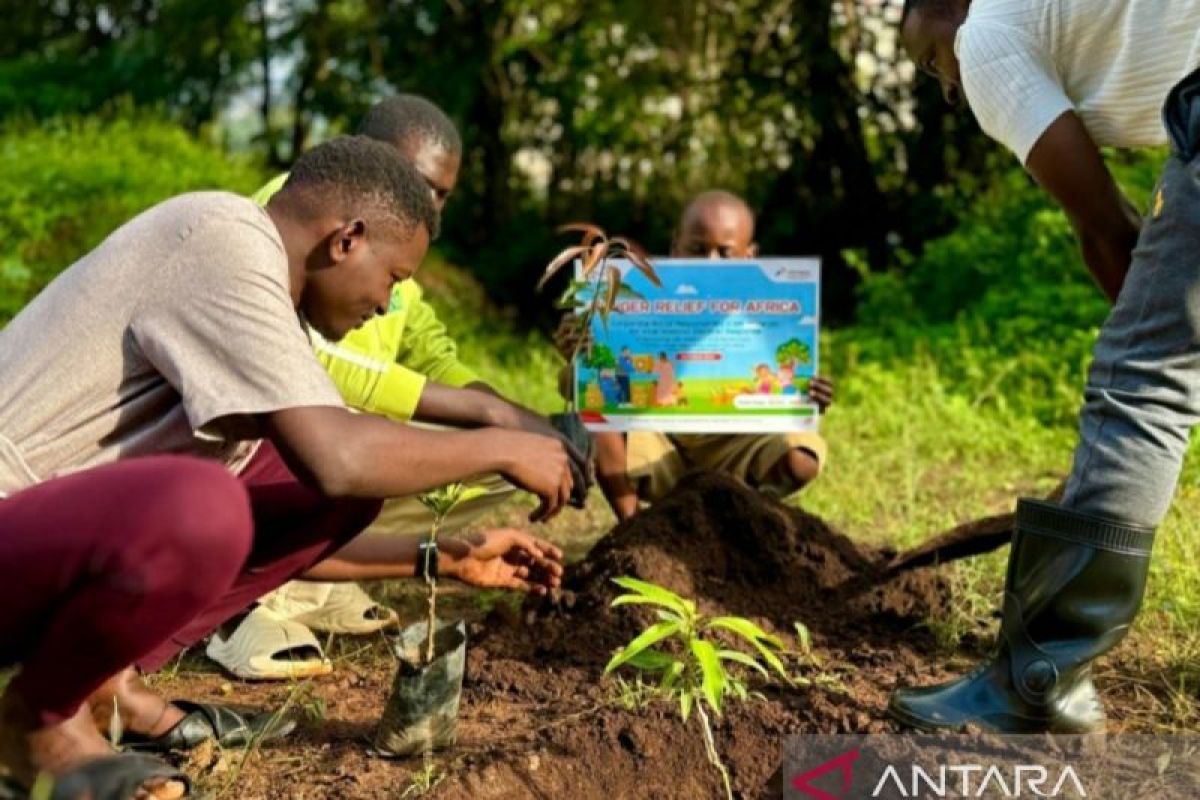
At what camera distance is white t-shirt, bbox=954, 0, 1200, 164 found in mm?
3018

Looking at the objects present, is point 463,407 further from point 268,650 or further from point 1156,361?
point 1156,361

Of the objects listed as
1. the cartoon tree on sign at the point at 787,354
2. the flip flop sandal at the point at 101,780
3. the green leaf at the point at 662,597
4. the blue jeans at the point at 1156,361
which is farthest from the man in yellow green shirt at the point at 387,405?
the flip flop sandal at the point at 101,780

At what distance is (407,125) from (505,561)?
4.68 feet

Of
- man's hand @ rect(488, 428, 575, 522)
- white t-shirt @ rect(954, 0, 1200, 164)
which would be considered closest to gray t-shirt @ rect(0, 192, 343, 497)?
man's hand @ rect(488, 428, 575, 522)

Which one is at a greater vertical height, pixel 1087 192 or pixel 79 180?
pixel 1087 192

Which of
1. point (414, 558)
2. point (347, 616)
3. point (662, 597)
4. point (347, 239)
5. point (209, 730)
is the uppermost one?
point (347, 239)

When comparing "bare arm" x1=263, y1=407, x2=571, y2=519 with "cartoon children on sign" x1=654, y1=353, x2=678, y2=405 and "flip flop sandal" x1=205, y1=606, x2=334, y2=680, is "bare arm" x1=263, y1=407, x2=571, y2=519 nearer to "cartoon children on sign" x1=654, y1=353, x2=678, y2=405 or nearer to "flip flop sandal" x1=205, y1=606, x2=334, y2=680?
"flip flop sandal" x1=205, y1=606, x2=334, y2=680

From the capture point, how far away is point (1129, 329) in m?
2.87

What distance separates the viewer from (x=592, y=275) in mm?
4246

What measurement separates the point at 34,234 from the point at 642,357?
4.74 meters

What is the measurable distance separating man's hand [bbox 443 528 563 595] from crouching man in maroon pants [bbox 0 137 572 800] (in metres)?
0.33

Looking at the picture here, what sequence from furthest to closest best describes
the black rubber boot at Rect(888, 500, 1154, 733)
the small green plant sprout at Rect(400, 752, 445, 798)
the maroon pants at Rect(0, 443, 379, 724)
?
the black rubber boot at Rect(888, 500, 1154, 733) < the small green plant sprout at Rect(400, 752, 445, 798) < the maroon pants at Rect(0, 443, 379, 724)

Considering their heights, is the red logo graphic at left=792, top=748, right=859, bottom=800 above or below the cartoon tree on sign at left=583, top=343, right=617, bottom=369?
below

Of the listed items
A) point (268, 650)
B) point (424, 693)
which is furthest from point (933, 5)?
point (268, 650)
